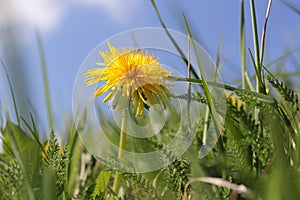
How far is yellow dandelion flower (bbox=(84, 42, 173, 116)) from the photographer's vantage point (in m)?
0.67

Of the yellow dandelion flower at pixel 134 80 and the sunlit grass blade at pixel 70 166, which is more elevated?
the yellow dandelion flower at pixel 134 80

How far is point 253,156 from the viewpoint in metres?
0.61

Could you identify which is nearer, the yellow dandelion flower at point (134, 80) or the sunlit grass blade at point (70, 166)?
the sunlit grass blade at point (70, 166)

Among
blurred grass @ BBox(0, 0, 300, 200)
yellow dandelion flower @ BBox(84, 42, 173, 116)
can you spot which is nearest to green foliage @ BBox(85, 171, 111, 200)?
blurred grass @ BBox(0, 0, 300, 200)

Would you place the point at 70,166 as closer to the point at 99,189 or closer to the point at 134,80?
the point at 99,189

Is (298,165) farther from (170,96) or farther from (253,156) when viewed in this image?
(170,96)

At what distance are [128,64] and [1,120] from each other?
0.33m

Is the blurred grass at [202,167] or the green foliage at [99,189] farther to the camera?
the green foliage at [99,189]

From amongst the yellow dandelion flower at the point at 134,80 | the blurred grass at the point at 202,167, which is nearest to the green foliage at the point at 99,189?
the blurred grass at the point at 202,167

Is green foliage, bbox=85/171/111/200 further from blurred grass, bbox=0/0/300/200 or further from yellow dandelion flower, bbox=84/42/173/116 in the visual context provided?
yellow dandelion flower, bbox=84/42/173/116

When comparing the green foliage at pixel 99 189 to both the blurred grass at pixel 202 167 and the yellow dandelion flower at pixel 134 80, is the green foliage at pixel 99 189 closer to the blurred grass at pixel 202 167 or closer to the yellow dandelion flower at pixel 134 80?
the blurred grass at pixel 202 167

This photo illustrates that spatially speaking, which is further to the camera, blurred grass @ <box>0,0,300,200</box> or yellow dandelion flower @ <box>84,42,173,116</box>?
yellow dandelion flower @ <box>84,42,173,116</box>

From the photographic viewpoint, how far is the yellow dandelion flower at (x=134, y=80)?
0.67 metres

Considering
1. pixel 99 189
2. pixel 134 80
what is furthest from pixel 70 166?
pixel 134 80
